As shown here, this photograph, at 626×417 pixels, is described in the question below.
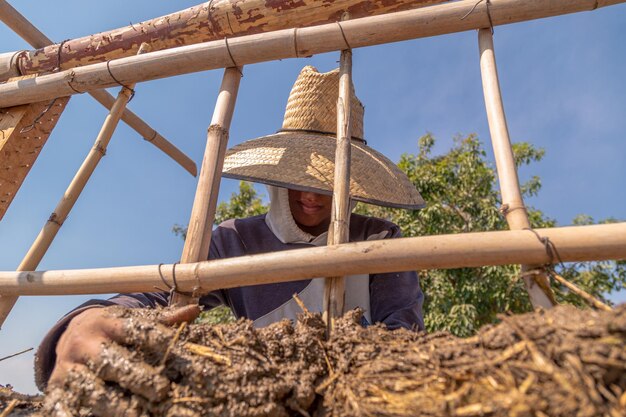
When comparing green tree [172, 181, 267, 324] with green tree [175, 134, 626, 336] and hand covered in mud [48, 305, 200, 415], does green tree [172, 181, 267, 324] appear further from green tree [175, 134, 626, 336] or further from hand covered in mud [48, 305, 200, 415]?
hand covered in mud [48, 305, 200, 415]

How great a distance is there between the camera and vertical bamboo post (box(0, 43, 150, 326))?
218 centimetres

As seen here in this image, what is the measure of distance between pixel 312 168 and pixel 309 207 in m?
0.30

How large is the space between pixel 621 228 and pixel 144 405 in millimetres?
1129

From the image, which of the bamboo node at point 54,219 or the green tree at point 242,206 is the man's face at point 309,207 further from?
the green tree at point 242,206

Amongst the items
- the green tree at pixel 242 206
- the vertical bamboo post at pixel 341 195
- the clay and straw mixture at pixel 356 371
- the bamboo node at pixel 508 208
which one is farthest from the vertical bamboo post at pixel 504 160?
the green tree at pixel 242 206

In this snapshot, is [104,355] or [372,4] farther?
[372,4]

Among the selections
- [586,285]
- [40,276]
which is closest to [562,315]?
[40,276]

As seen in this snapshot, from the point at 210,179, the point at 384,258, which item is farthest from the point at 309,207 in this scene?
the point at 384,258

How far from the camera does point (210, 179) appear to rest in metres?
1.69

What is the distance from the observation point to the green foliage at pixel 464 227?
6.91 m

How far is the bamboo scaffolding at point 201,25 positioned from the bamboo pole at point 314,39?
437 millimetres

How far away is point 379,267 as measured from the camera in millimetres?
1279

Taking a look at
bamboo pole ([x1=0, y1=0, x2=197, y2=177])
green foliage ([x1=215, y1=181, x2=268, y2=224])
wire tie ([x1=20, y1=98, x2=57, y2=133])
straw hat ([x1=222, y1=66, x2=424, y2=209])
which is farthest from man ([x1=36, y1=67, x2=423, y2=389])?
green foliage ([x1=215, y1=181, x2=268, y2=224])

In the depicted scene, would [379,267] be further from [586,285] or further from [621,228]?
[586,285]
